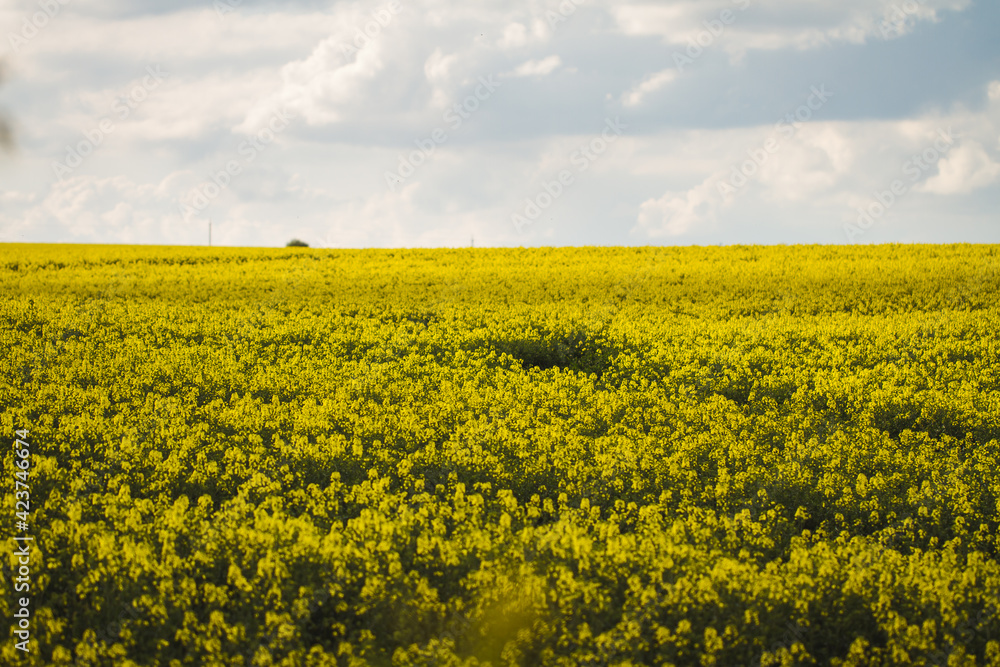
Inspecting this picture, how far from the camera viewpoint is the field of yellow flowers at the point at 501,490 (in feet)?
16.7

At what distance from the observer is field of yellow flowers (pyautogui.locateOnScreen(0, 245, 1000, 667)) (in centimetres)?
510

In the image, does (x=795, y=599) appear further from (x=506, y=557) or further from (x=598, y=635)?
(x=506, y=557)

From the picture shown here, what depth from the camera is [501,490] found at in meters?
7.04

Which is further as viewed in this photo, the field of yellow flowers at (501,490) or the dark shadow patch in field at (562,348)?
the dark shadow patch in field at (562,348)

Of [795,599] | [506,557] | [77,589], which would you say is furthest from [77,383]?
[795,599]

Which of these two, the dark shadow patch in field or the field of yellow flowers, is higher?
the dark shadow patch in field

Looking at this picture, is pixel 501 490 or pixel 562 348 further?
pixel 562 348

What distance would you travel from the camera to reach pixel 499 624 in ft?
16.8

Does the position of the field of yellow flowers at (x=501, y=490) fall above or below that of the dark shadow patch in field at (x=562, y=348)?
below

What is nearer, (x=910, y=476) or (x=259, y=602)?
(x=259, y=602)

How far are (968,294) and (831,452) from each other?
1278 centimetres

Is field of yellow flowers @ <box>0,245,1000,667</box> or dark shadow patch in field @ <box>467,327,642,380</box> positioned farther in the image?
dark shadow patch in field @ <box>467,327,642,380</box>

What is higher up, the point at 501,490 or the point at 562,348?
the point at 562,348

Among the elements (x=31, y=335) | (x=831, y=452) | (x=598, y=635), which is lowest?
(x=598, y=635)
